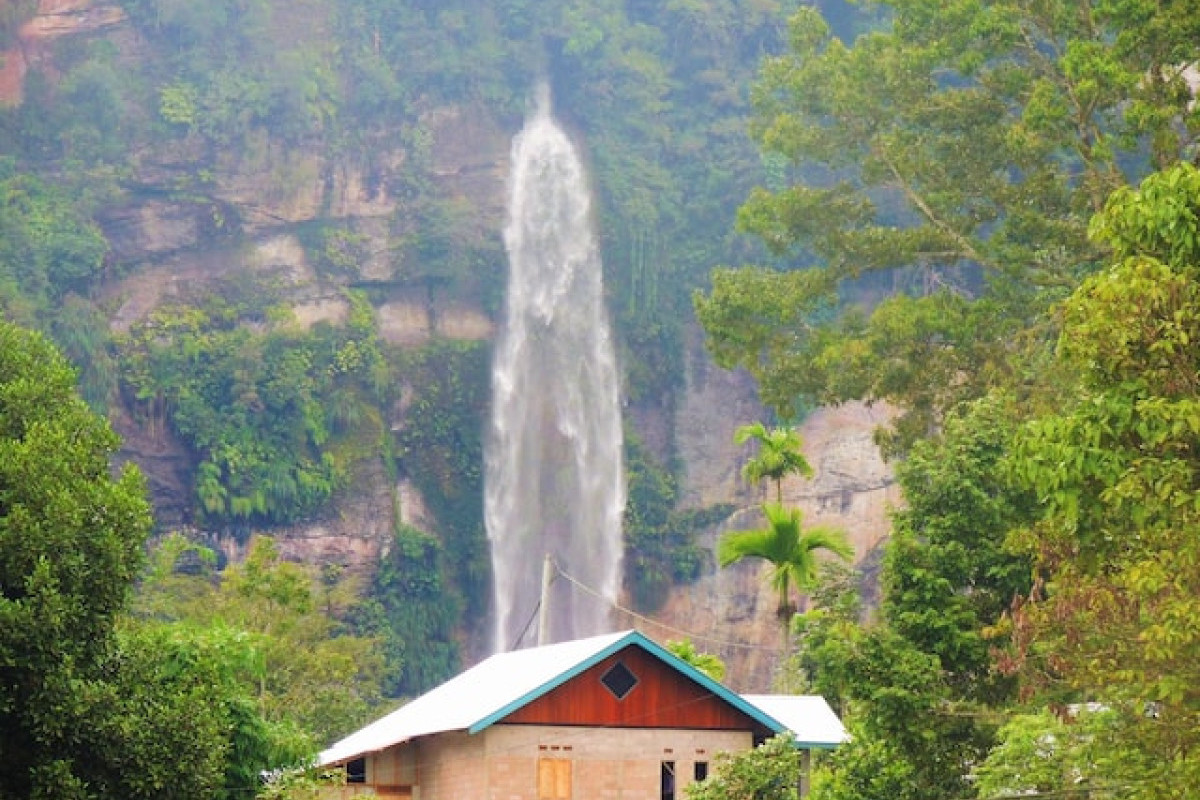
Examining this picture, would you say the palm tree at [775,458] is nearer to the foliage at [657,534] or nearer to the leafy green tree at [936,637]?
the leafy green tree at [936,637]

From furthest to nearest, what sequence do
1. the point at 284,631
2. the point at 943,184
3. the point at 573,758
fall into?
1. the point at 284,631
2. the point at 943,184
3. the point at 573,758

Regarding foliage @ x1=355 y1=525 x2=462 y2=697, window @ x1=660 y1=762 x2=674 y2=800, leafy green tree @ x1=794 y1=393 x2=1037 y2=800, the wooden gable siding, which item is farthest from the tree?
foliage @ x1=355 y1=525 x2=462 y2=697

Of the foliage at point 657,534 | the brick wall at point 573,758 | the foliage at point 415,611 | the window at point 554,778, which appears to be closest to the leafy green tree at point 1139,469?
the brick wall at point 573,758

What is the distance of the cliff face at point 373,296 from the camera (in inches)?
2963

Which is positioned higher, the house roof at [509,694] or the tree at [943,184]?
the tree at [943,184]

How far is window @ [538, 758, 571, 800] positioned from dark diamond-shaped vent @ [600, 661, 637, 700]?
1.39m

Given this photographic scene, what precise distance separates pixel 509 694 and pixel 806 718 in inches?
247

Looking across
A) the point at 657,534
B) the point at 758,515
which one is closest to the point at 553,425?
the point at 657,534

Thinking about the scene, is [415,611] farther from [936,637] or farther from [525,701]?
[936,637]

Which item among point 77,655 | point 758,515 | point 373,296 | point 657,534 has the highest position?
point 373,296

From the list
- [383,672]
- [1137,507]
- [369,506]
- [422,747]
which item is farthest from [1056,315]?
[369,506]

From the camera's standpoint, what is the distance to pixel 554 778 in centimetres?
3691

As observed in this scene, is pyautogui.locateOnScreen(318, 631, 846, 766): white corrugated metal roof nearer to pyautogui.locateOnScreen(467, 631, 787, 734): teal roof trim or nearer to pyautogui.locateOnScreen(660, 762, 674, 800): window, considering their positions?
pyautogui.locateOnScreen(467, 631, 787, 734): teal roof trim

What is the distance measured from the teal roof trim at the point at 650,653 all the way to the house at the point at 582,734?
0.08 ft
